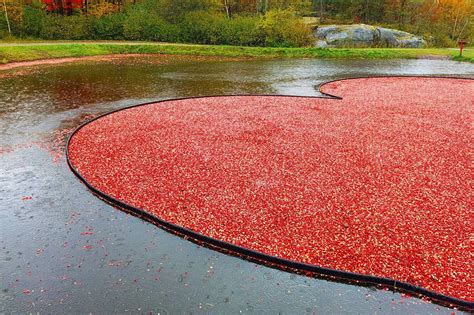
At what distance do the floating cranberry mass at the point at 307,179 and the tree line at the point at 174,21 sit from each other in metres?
23.2

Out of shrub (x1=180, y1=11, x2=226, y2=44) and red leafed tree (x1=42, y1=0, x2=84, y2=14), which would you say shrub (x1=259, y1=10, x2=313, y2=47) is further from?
red leafed tree (x1=42, y1=0, x2=84, y2=14)

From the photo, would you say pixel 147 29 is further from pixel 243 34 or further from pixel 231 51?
pixel 243 34

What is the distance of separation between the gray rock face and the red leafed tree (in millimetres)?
24833

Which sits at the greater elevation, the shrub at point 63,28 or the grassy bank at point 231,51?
the shrub at point 63,28

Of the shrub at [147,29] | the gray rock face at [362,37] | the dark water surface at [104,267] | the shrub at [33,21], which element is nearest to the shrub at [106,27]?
the shrub at [147,29]

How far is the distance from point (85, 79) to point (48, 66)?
17.8 feet

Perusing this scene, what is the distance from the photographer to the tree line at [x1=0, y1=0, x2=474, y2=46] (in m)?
32.9

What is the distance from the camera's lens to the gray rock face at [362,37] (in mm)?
37562

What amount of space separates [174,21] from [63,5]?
36.4 feet

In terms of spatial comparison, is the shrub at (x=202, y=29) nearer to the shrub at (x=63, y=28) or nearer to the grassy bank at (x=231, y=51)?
the grassy bank at (x=231, y=51)

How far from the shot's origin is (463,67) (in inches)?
1113

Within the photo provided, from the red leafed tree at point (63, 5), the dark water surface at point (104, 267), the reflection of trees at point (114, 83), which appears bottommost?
the dark water surface at point (104, 267)

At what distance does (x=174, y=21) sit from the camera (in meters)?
38.1

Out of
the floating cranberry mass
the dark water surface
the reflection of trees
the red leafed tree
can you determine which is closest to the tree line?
the red leafed tree
